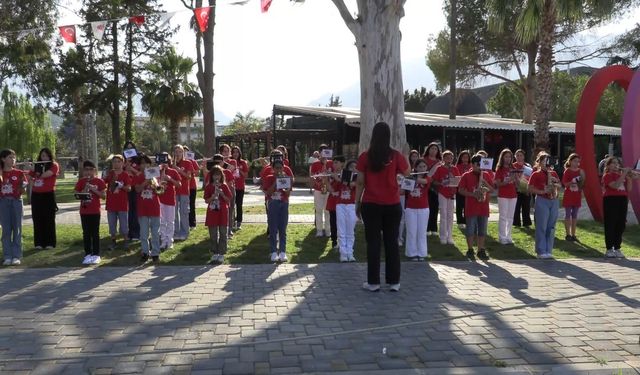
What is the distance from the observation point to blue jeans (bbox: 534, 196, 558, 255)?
28.7 ft

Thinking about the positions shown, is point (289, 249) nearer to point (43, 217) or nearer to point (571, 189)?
point (43, 217)

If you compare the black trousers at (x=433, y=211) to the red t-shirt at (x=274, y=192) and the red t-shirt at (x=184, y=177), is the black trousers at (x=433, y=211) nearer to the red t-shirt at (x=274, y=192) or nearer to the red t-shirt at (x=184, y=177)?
the red t-shirt at (x=274, y=192)

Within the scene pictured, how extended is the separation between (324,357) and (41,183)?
7.10 meters

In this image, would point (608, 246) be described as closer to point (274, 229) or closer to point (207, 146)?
point (274, 229)

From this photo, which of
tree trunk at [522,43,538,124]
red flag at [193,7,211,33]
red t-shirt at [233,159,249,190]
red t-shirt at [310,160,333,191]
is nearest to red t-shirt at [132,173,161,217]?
red t-shirt at [310,160,333,191]

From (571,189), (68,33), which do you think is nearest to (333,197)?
(571,189)

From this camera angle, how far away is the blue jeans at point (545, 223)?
874cm

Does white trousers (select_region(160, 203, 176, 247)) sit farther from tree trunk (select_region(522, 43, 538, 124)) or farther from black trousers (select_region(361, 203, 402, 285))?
tree trunk (select_region(522, 43, 538, 124))

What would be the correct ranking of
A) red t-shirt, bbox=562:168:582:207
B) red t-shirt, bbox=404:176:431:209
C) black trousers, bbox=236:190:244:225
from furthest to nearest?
1. black trousers, bbox=236:190:244:225
2. red t-shirt, bbox=562:168:582:207
3. red t-shirt, bbox=404:176:431:209

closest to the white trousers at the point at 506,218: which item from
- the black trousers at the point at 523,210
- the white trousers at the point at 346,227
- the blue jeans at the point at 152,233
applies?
the black trousers at the point at 523,210

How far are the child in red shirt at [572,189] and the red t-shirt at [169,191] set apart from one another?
7.05 metres

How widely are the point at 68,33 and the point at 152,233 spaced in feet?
27.8

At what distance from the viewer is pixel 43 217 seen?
373 inches

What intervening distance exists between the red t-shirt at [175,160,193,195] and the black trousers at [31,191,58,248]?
219 centimetres
